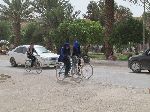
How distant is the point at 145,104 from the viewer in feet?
41.4

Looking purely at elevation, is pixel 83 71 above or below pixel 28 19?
below

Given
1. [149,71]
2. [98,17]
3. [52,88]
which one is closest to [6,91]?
[52,88]

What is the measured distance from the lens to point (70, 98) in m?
14.4

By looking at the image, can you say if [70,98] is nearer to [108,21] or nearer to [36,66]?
[36,66]

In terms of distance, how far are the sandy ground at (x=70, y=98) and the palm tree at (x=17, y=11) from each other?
39.6m

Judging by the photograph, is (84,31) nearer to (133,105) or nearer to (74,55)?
(74,55)

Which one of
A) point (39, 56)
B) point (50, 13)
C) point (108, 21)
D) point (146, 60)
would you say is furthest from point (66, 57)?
point (50, 13)

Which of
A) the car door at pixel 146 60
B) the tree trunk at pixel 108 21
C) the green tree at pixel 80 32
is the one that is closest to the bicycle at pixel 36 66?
the car door at pixel 146 60

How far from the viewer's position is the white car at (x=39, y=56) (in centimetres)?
3023

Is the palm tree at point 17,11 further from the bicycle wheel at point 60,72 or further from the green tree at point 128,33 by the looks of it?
the bicycle wheel at point 60,72

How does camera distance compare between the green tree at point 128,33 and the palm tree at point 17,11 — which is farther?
the palm tree at point 17,11

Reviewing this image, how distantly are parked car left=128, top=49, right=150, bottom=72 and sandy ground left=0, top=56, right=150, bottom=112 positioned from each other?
22.6 feet

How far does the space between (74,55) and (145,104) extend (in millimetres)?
8752

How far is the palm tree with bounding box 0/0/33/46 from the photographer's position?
2288 inches
